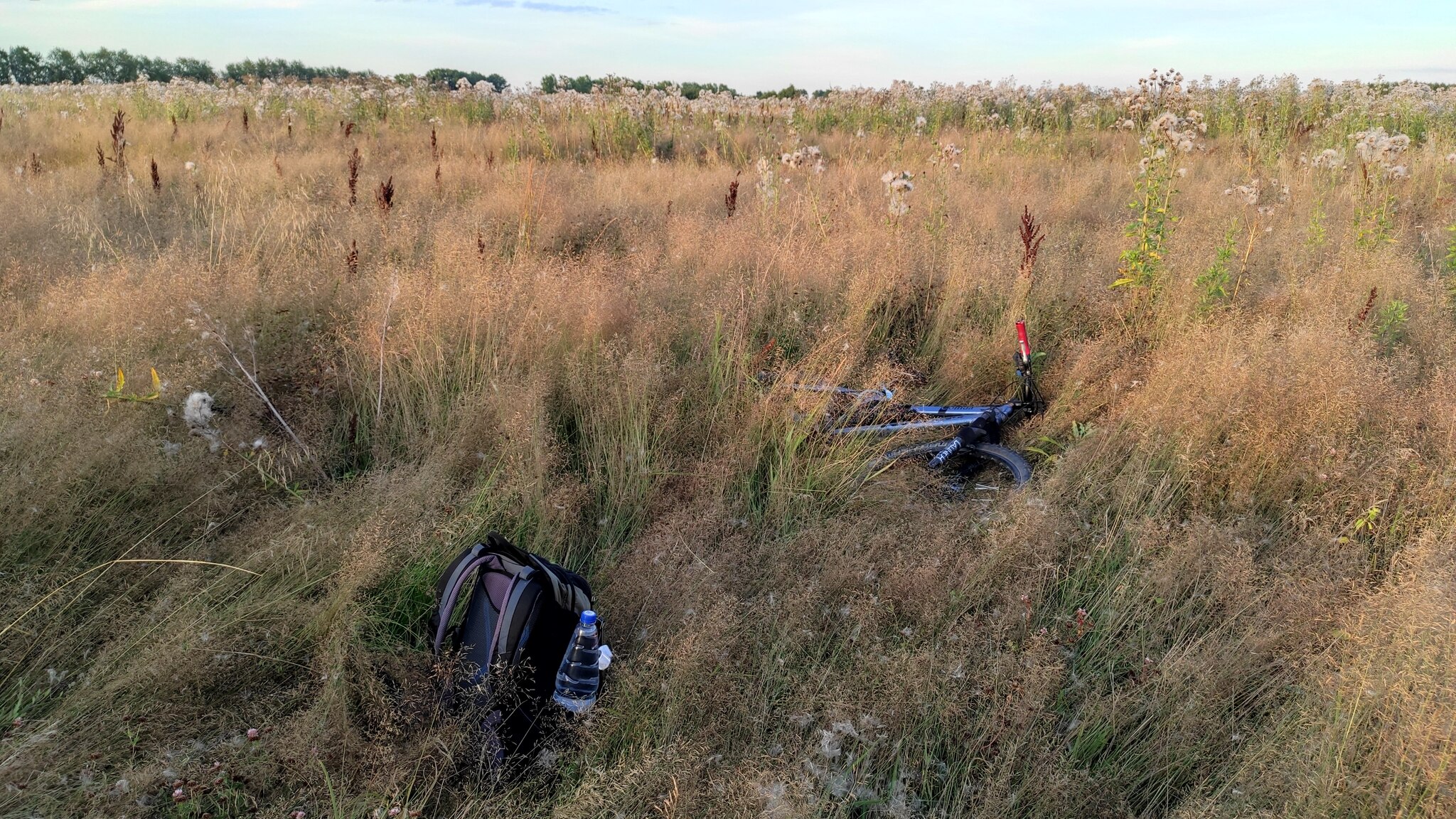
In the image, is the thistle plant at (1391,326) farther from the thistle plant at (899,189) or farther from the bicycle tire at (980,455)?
the thistle plant at (899,189)

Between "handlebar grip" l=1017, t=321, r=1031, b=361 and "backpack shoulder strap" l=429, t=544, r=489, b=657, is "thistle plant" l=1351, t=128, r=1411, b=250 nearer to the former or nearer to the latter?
"handlebar grip" l=1017, t=321, r=1031, b=361

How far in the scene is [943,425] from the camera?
3549 mm

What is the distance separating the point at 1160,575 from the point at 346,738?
96.7 inches

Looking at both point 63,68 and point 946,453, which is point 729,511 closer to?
point 946,453

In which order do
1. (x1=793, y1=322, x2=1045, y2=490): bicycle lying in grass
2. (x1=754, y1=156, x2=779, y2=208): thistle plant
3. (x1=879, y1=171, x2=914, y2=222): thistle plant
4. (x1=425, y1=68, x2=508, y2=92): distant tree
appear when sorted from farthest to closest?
1. (x1=425, y1=68, x2=508, y2=92): distant tree
2. (x1=754, y1=156, x2=779, y2=208): thistle plant
3. (x1=879, y1=171, x2=914, y2=222): thistle plant
4. (x1=793, y1=322, x2=1045, y2=490): bicycle lying in grass

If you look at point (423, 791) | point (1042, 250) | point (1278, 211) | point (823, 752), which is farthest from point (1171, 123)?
point (423, 791)

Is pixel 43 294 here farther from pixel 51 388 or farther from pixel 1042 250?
pixel 1042 250

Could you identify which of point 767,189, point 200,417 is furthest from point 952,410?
point 200,417

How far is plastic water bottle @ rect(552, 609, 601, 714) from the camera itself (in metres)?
2.07

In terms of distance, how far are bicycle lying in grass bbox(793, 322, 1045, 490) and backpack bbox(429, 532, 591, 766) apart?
5.02ft

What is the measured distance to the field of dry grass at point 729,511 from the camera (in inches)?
74.7

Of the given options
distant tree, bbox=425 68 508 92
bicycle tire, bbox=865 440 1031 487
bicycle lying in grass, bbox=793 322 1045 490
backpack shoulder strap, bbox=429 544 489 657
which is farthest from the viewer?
distant tree, bbox=425 68 508 92

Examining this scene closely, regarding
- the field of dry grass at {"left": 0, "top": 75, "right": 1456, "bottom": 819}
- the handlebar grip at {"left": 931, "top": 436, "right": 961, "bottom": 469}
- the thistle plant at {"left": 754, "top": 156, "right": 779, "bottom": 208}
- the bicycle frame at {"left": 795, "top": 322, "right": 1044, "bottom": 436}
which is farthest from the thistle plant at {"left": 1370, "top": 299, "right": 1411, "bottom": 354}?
the thistle plant at {"left": 754, "top": 156, "right": 779, "bottom": 208}

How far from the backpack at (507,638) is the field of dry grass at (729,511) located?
99mm
